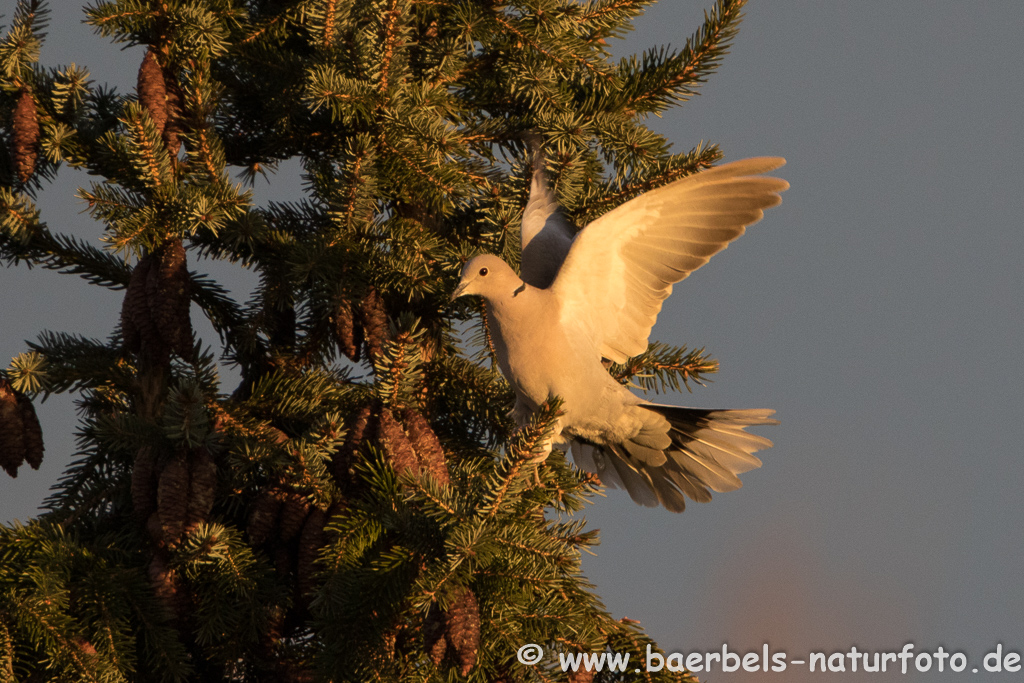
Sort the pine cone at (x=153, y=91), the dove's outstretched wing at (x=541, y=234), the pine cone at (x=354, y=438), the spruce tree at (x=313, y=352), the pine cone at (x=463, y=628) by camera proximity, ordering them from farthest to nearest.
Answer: the dove's outstretched wing at (x=541, y=234) < the pine cone at (x=153, y=91) < the pine cone at (x=354, y=438) < the spruce tree at (x=313, y=352) < the pine cone at (x=463, y=628)

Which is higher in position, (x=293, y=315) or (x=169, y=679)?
(x=293, y=315)

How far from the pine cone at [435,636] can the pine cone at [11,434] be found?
50.1 inches

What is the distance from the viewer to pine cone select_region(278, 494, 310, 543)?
264 cm

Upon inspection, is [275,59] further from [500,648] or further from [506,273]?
[500,648]

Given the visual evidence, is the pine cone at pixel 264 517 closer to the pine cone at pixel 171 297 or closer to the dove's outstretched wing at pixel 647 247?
the pine cone at pixel 171 297

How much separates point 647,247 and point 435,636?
1.37m

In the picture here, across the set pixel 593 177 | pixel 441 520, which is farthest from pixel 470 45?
pixel 441 520

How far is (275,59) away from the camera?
3.21 metres

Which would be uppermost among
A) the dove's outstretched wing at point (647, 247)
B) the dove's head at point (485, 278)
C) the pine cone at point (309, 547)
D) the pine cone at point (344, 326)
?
the dove's outstretched wing at point (647, 247)

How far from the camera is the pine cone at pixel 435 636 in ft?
7.02

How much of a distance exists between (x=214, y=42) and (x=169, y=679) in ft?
6.01

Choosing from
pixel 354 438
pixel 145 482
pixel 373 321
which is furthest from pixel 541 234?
pixel 145 482

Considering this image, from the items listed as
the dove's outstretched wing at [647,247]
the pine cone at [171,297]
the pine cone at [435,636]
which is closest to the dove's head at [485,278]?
the dove's outstretched wing at [647,247]

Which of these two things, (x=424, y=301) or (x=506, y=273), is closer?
(x=506, y=273)
